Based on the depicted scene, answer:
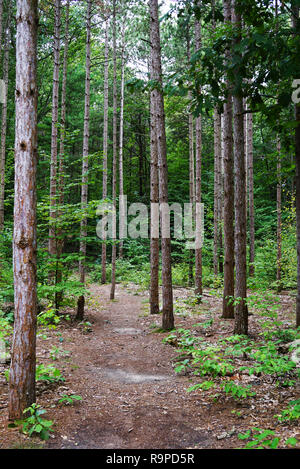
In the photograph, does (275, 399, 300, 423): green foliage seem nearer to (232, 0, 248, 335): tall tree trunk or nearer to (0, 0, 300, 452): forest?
(0, 0, 300, 452): forest

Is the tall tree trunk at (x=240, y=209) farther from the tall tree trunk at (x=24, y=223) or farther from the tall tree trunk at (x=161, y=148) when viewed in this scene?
the tall tree trunk at (x=24, y=223)

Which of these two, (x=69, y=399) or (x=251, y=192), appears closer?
(x=69, y=399)

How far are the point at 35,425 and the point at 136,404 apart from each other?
1445 millimetres

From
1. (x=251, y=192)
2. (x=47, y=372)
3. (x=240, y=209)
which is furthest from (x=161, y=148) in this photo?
(x=251, y=192)

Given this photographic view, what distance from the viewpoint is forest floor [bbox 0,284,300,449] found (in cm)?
332

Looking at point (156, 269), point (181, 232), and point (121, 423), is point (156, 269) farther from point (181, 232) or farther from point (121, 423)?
point (181, 232)

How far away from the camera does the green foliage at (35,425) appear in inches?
127

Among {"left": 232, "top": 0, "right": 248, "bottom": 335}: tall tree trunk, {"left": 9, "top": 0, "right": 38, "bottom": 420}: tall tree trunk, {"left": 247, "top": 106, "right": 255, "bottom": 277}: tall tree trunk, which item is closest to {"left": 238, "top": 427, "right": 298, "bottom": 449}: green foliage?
{"left": 9, "top": 0, "right": 38, "bottom": 420}: tall tree trunk

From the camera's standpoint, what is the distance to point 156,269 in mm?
9984

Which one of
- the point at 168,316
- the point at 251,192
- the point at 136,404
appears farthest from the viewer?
the point at 251,192

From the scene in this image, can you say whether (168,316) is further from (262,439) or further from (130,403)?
(262,439)

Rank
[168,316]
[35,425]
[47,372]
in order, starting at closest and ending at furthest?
[35,425] < [47,372] < [168,316]

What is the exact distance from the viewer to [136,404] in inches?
169

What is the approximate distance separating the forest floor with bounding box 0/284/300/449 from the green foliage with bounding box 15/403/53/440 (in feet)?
0.24
